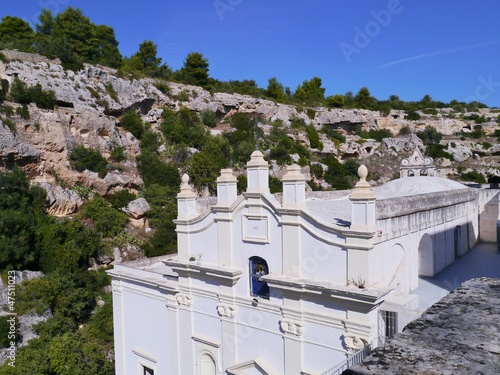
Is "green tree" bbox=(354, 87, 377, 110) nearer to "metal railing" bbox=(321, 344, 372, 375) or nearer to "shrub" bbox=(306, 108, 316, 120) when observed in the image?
"shrub" bbox=(306, 108, 316, 120)

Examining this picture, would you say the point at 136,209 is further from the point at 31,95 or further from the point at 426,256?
the point at 426,256

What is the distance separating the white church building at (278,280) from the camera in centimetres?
827

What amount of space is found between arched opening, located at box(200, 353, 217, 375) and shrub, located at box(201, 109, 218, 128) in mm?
35546

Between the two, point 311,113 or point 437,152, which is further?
point 311,113

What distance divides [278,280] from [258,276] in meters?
A: 1.04

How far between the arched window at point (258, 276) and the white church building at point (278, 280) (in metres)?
0.03

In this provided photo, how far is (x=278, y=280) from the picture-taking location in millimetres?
9156

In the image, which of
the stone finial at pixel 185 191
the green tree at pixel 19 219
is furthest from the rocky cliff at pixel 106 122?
the stone finial at pixel 185 191

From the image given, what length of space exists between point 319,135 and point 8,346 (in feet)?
142

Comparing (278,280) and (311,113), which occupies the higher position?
(311,113)

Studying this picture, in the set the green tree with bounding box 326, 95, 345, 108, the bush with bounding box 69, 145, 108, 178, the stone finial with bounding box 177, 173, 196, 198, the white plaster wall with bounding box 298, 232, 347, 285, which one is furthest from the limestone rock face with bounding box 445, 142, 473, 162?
the white plaster wall with bounding box 298, 232, 347, 285

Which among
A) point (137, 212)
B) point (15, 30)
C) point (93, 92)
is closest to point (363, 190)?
point (137, 212)

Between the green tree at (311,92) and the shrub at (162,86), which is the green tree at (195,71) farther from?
the green tree at (311,92)

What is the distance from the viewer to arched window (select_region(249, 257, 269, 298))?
32.9 ft
